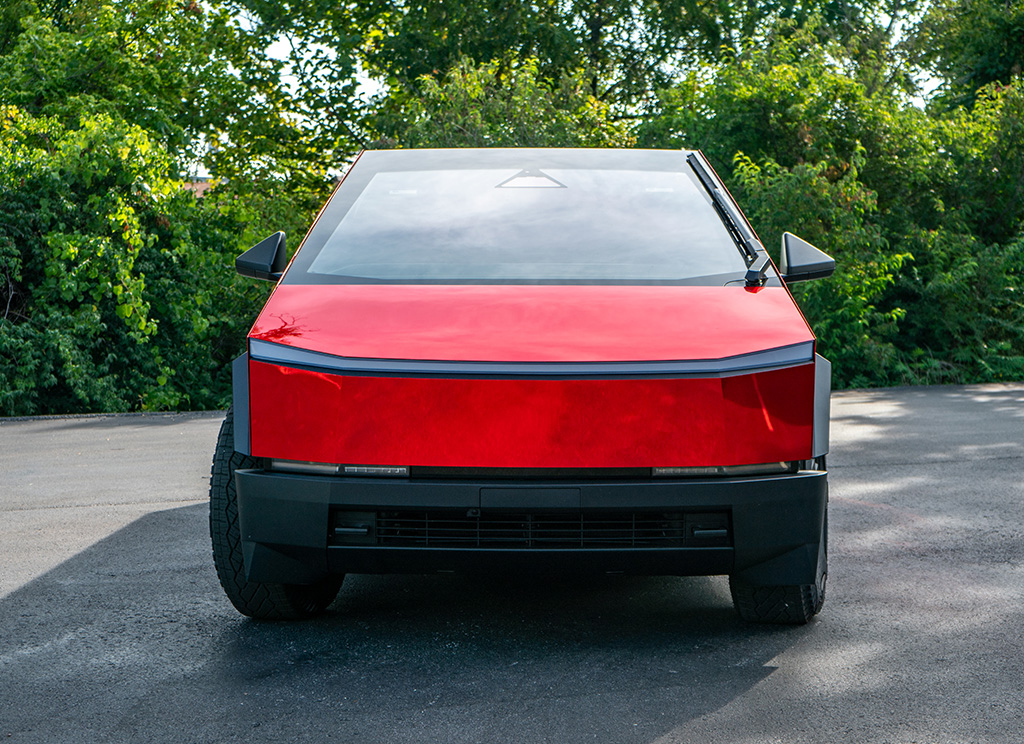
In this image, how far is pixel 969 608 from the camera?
4008mm

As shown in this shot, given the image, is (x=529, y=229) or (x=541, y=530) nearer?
(x=541, y=530)

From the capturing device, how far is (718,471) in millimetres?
3221

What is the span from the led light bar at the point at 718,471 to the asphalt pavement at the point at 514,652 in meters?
0.61

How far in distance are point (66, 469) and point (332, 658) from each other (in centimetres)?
505

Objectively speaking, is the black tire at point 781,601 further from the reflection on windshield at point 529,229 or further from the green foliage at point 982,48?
the green foliage at point 982,48

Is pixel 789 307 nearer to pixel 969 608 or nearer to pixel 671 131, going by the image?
pixel 969 608

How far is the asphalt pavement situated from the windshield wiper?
4.03ft

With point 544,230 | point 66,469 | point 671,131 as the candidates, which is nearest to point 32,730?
point 544,230

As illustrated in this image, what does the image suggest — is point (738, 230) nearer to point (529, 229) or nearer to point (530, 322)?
point (529, 229)

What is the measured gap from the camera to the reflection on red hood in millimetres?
3254

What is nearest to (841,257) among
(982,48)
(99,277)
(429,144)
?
(429,144)

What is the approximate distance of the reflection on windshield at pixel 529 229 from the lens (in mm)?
3889

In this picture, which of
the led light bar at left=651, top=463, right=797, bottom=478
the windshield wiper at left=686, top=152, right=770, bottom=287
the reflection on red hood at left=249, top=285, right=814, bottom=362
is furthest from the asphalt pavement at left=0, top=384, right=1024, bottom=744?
the windshield wiper at left=686, top=152, right=770, bottom=287

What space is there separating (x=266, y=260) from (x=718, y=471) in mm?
1954
